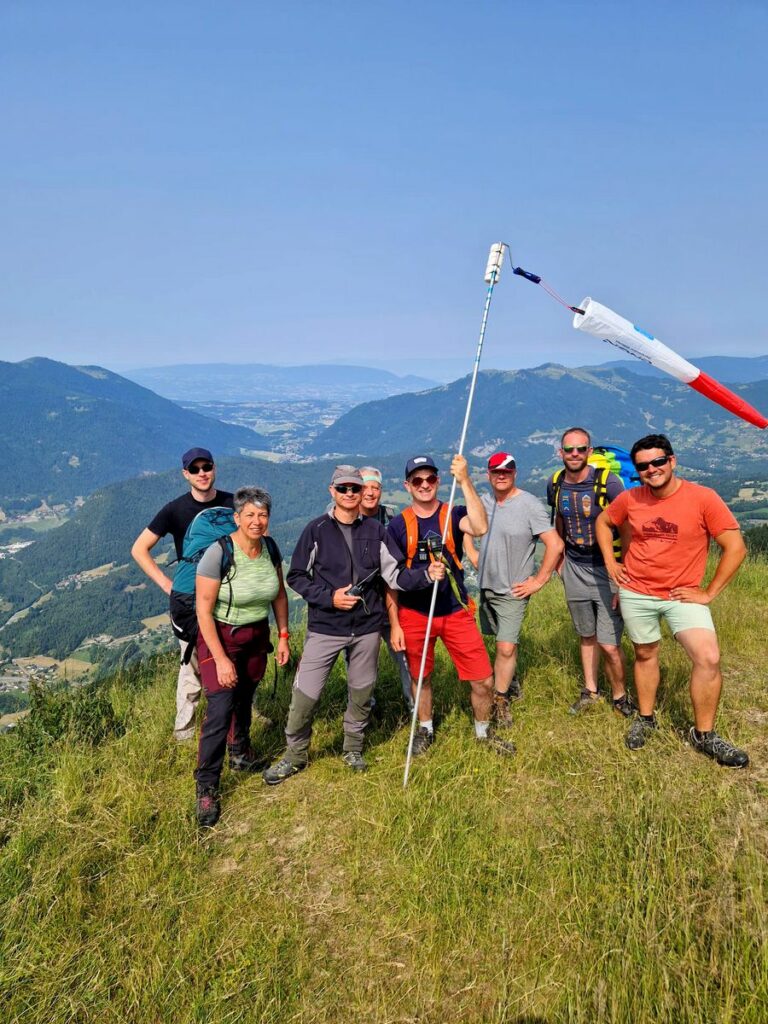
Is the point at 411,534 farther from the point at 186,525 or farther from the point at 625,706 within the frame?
the point at 625,706

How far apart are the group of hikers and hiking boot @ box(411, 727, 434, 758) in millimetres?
22

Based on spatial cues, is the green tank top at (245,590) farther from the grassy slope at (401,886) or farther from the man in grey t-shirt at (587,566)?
the man in grey t-shirt at (587,566)

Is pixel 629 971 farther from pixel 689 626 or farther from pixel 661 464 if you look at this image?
pixel 661 464

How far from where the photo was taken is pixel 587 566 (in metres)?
5.52

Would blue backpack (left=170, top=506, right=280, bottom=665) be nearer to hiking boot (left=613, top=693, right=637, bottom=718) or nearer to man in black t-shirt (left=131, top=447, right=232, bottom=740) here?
man in black t-shirt (left=131, top=447, right=232, bottom=740)

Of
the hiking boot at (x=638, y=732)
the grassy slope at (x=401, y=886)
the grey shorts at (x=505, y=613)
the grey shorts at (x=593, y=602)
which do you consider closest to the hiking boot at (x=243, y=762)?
the grassy slope at (x=401, y=886)

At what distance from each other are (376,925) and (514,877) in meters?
0.95

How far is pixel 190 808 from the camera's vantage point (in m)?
4.34

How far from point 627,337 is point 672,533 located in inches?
94.3

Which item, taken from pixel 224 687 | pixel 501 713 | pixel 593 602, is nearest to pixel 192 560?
pixel 224 687

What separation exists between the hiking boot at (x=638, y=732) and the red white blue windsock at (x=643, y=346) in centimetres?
330

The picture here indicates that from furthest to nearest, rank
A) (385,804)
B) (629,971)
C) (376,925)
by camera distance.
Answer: (385,804) < (376,925) < (629,971)

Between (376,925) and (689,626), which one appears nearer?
(376,925)

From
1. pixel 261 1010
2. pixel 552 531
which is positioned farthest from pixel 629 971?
pixel 552 531
